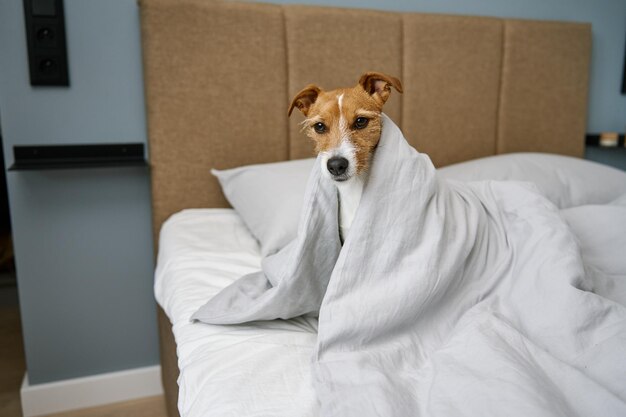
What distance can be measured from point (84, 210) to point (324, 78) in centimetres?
102

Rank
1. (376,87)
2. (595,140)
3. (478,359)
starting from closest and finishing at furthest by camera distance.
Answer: (478,359) < (376,87) < (595,140)

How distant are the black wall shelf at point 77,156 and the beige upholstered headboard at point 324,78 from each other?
0.09 m

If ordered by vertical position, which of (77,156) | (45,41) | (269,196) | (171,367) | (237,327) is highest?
(45,41)

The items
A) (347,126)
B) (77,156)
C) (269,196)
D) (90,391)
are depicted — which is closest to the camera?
(347,126)

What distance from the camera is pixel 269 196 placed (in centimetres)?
155

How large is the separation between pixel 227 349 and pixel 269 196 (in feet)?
2.32

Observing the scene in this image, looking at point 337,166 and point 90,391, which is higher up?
point 337,166

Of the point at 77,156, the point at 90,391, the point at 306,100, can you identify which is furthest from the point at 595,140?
the point at 90,391

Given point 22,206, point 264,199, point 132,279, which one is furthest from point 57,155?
point 264,199

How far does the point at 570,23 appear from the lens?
88.9 inches

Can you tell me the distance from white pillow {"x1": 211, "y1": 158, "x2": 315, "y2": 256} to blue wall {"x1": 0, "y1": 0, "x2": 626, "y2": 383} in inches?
15.1

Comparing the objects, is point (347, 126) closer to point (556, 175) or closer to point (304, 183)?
point (304, 183)

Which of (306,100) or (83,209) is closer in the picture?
(306,100)

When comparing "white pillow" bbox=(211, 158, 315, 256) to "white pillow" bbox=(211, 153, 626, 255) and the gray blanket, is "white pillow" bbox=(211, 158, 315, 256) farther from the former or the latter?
the gray blanket
